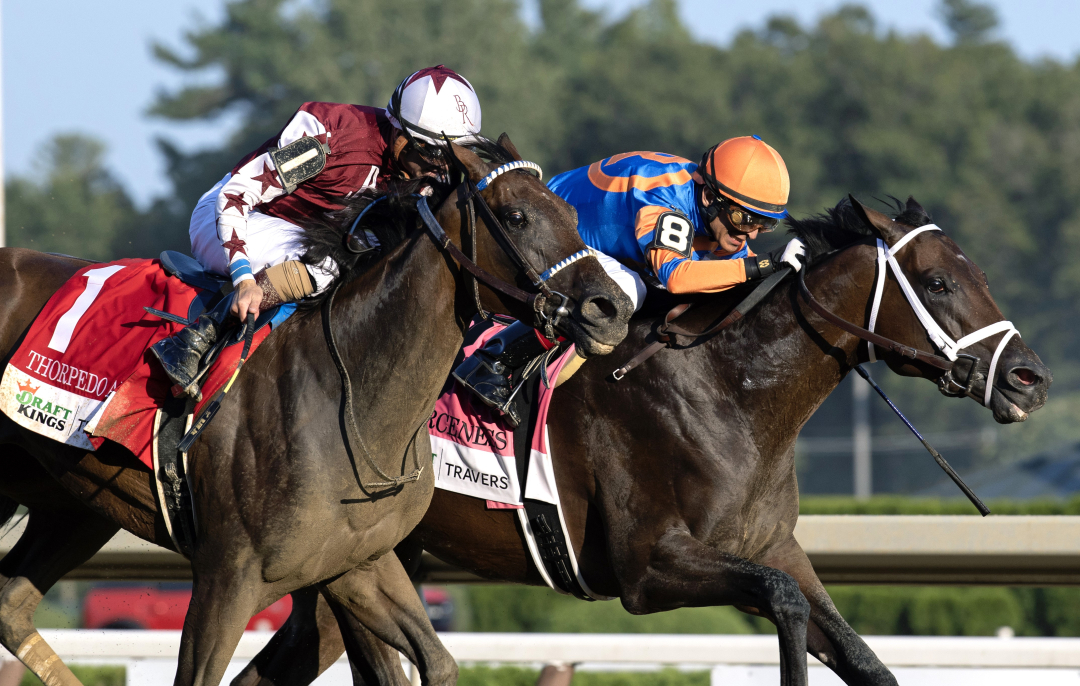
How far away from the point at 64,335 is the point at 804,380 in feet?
7.83

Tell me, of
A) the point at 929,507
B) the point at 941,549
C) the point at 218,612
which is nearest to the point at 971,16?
the point at 929,507

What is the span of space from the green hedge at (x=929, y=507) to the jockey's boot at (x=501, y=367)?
4657 mm

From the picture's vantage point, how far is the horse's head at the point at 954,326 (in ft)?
12.9

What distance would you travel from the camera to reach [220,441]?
3.71 m

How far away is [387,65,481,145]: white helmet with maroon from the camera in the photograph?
3.98m

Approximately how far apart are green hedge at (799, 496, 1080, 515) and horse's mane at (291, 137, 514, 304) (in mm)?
5350

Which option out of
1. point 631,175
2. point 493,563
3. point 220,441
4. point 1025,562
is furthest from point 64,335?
point 1025,562

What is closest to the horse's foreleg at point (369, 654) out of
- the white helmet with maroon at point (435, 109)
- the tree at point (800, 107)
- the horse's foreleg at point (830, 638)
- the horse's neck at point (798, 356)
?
the horse's foreleg at point (830, 638)

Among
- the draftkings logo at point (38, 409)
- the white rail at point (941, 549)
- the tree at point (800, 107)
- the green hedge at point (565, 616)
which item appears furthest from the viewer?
the tree at point (800, 107)

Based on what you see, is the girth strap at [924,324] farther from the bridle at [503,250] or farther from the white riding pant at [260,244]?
the white riding pant at [260,244]

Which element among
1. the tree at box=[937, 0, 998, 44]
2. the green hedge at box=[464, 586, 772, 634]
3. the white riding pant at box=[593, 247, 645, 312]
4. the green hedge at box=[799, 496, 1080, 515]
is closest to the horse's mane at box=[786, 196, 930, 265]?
the white riding pant at box=[593, 247, 645, 312]

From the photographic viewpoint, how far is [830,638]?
4.12 m

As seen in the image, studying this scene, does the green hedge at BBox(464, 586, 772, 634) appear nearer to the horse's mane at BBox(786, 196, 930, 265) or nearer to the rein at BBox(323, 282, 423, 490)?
the horse's mane at BBox(786, 196, 930, 265)

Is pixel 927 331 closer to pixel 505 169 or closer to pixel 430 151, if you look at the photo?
pixel 505 169
